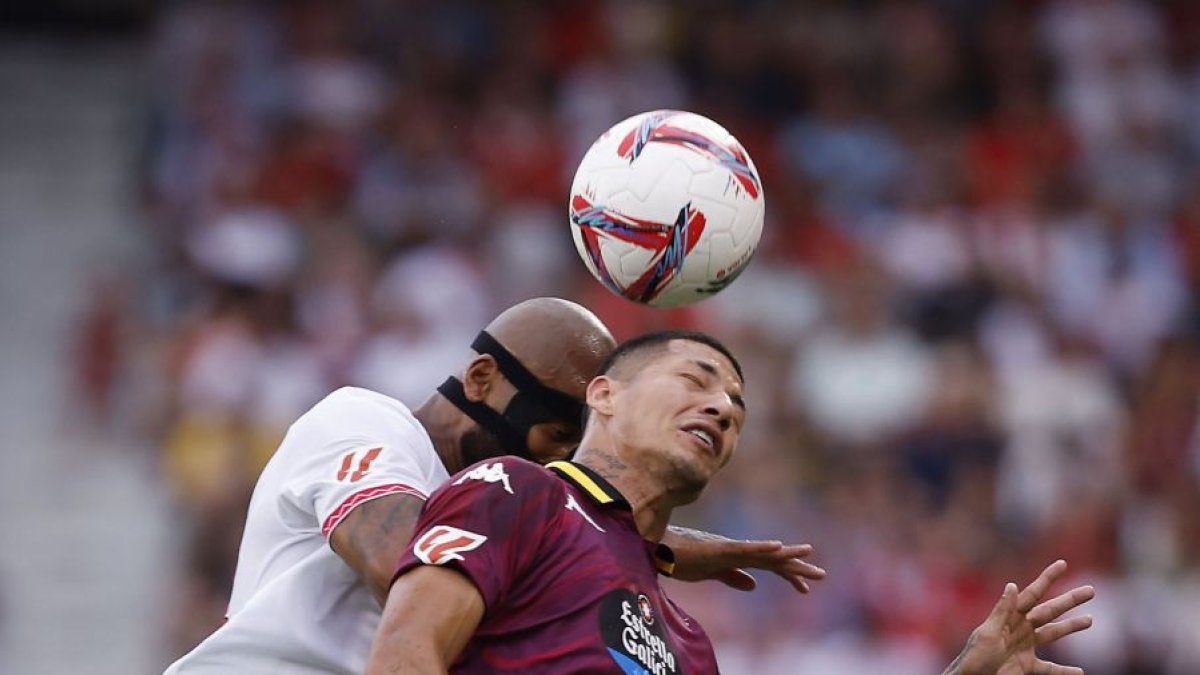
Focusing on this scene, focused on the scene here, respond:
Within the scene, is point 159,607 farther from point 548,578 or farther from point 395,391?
point 548,578

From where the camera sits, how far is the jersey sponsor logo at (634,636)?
4621 mm

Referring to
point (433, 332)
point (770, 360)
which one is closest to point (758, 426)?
point (770, 360)

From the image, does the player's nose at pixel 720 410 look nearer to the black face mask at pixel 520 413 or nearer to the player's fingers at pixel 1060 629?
the black face mask at pixel 520 413

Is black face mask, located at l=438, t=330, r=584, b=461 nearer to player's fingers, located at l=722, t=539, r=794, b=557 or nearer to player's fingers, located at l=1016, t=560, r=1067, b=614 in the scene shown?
player's fingers, located at l=722, t=539, r=794, b=557

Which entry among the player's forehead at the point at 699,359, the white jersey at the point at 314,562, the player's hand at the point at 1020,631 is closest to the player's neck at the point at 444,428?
the white jersey at the point at 314,562

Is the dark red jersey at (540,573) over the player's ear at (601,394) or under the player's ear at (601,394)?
under

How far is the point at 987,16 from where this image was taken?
593 inches

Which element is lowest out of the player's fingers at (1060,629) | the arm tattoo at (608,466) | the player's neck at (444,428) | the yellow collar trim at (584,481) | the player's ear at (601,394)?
the player's neck at (444,428)

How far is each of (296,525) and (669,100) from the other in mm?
9227

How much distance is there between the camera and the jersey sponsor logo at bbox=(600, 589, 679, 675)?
4621 millimetres

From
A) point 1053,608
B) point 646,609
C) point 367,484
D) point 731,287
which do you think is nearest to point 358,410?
point 367,484

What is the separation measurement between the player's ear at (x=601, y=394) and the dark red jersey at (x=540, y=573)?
340 millimetres

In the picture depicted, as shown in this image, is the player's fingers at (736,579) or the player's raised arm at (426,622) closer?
the player's raised arm at (426,622)

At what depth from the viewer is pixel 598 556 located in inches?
186
